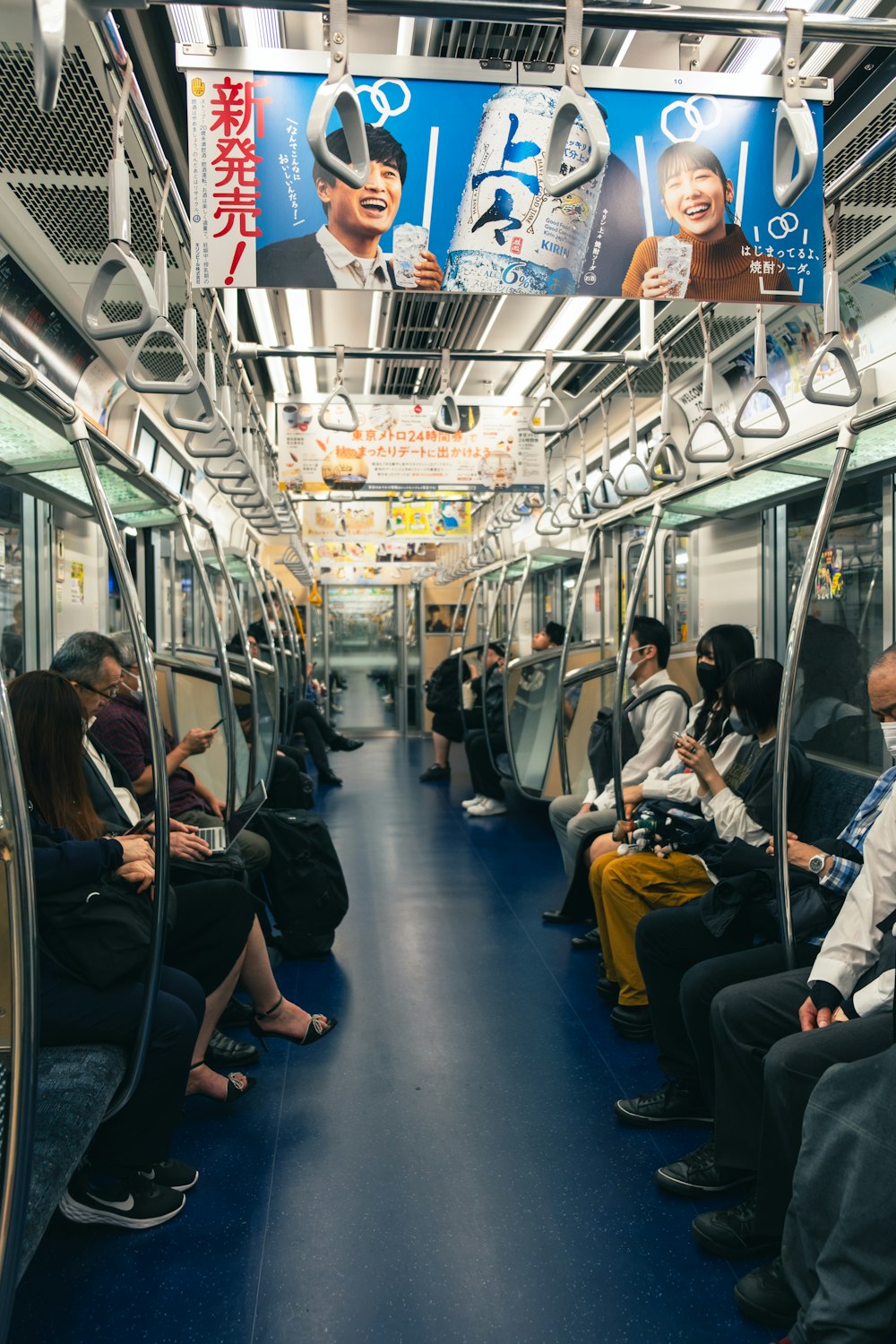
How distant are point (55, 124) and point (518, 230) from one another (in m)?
1.41

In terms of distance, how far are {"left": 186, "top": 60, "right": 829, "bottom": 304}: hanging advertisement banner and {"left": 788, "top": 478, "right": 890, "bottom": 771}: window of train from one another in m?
1.72

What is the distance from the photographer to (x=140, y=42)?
10.5ft

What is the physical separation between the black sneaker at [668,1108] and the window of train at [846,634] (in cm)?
159

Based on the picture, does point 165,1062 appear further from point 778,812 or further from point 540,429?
point 540,429

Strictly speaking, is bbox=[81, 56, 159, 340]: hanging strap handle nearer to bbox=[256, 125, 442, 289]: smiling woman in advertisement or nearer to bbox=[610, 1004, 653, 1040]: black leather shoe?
bbox=[256, 125, 442, 289]: smiling woman in advertisement

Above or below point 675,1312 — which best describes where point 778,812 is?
above

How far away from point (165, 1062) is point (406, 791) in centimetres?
704

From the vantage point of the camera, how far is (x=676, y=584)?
593cm

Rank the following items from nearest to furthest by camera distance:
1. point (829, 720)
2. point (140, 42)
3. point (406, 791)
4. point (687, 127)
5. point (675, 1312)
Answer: point (675, 1312)
point (687, 127)
point (140, 42)
point (829, 720)
point (406, 791)

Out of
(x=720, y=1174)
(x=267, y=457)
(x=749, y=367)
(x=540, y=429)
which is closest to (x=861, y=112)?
(x=540, y=429)

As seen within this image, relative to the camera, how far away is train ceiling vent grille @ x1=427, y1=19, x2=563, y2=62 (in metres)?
3.16

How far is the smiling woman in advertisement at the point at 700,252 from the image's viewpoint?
94.0 inches

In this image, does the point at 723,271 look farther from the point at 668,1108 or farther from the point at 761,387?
the point at 668,1108

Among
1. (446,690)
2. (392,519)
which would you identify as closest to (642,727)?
(446,690)
